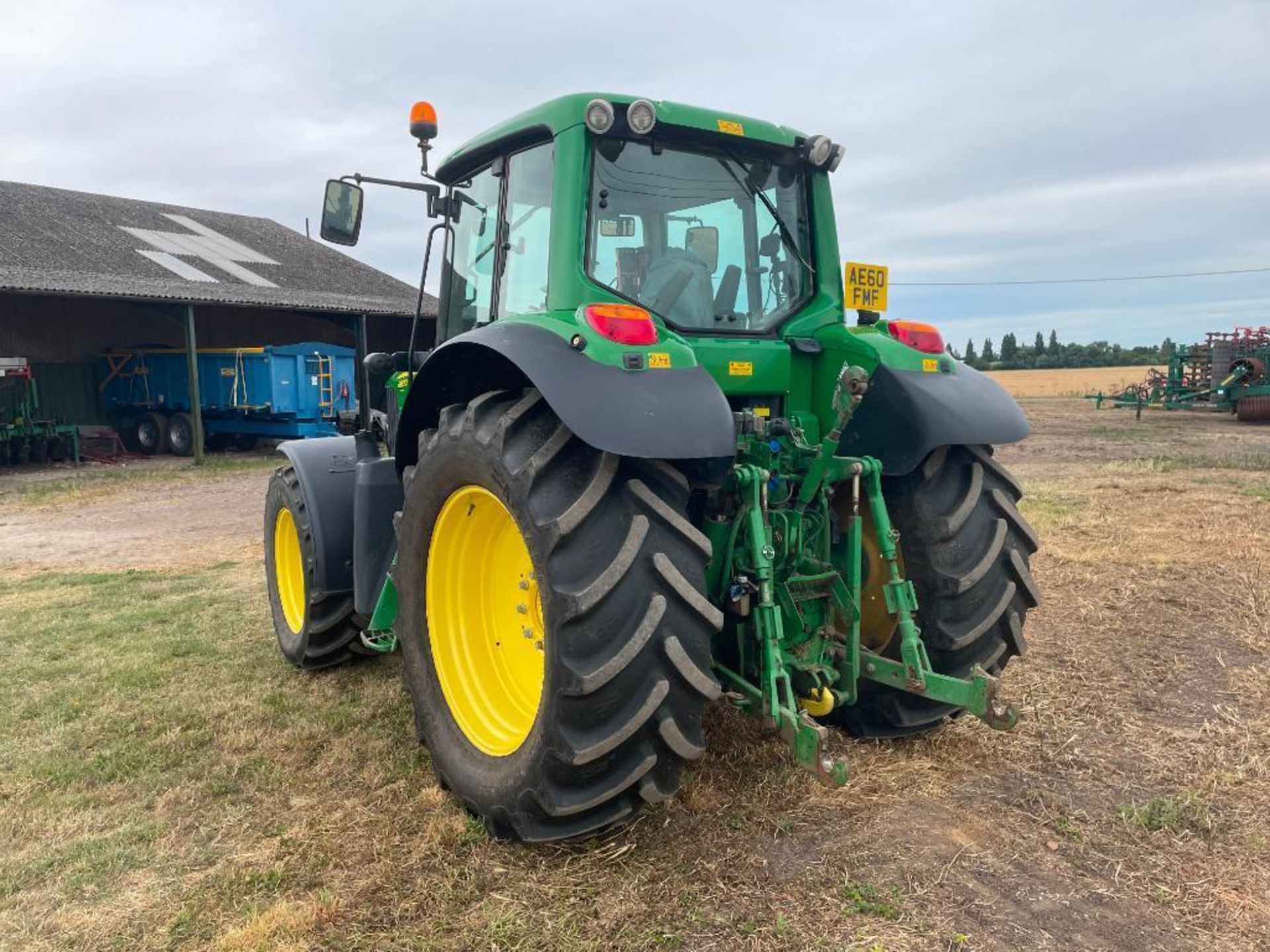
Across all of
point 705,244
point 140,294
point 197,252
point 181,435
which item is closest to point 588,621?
point 705,244

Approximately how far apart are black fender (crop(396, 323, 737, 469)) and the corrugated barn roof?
1513 centimetres

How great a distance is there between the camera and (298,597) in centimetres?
486

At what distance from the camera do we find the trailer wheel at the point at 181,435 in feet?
58.5

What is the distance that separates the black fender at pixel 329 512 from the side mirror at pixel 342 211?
39.4 inches

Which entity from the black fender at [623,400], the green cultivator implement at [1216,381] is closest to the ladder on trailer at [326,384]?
the black fender at [623,400]

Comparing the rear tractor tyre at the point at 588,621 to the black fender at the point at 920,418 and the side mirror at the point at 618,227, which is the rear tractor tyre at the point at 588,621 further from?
the black fender at the point at 920,418

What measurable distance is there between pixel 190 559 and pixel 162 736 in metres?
4.60

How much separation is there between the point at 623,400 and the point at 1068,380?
149 ft

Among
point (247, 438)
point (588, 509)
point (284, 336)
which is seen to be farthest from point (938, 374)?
point (284, 336)

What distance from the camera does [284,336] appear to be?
21844 millimetres

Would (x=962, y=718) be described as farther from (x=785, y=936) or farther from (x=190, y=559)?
(x=190, y=559)

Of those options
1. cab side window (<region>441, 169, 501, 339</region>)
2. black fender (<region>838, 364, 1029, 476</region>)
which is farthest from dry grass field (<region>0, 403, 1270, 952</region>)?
cab side window (<region>441, 169, 501, 339</region>)

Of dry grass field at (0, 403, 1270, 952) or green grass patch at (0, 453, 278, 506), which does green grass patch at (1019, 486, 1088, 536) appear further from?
green grass patch at (0, 453, 278, 506)

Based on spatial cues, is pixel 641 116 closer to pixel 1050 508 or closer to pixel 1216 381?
pixel 1050 508
